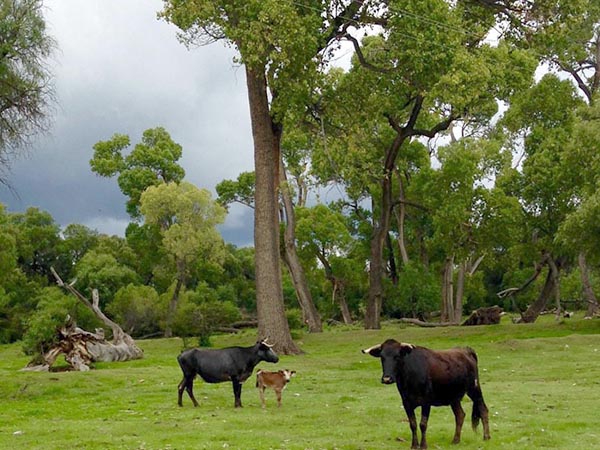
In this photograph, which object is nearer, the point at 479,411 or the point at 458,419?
the point at 458,419

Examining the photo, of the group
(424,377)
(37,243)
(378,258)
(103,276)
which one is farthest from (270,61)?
(37,243)

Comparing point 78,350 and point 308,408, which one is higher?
point 78,350

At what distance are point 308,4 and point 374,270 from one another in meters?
15.8

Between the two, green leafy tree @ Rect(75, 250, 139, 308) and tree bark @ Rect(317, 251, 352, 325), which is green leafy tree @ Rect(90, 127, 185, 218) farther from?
tree bark @ Rect(317, 251, 352, 325)

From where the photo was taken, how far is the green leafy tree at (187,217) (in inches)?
1699

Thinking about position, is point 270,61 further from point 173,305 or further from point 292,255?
point 173,305

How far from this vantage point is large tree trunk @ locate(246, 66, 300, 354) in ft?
90.6

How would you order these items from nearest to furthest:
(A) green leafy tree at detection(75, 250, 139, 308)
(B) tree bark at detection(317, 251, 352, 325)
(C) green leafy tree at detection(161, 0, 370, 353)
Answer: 1. (C) green leafy tree at detection(161, 0, 370, 353)
2. (B) tree bark at detection(317, 251, 352, 325)
3. (A) green leafy tree at detection(75, 250, 139, 308)

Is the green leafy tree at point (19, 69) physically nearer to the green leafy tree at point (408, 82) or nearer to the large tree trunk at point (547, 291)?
the green leafy tree at point (408, 82)

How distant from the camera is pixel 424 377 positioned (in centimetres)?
1080

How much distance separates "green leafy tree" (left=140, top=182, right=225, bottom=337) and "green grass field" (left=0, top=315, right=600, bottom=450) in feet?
53.0

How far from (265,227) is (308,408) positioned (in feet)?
42.1

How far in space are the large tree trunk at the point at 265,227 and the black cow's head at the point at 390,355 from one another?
54.8 feet

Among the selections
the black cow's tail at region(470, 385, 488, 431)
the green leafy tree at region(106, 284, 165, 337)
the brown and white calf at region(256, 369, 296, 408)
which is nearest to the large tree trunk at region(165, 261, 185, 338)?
the green leafy tree at region(106, 284, 165, 337)
